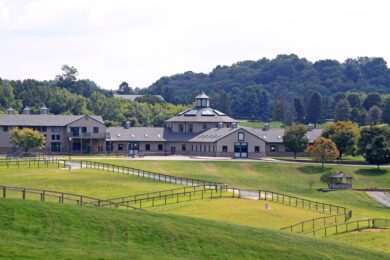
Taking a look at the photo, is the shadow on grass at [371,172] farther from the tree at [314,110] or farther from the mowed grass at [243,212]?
the tree at [314,110]

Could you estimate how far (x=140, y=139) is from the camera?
12119 centimetres

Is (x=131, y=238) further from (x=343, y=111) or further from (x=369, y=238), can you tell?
(x=343, y=111)

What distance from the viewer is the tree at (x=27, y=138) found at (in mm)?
109688

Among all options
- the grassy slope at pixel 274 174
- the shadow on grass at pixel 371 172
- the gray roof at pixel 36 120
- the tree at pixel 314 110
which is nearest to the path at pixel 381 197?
the grassy slope at pixel 274 174

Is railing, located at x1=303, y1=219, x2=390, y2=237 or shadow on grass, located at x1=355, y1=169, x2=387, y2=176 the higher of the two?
shadow on grass, located at x1=355, y1=169, x2=387, y2=176

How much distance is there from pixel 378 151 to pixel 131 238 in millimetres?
68296

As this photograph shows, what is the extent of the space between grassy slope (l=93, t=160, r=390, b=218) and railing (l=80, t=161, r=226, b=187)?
499cm

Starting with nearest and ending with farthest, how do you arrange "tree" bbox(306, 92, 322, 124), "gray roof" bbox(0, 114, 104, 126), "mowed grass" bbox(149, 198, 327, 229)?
"mowed grass" bbox(149, 198, 327, 229) < "gray roof" bbox(0, 114, 104, 126) < "tree" bbox(306, 92, 322, 124)

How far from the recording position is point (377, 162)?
323ft

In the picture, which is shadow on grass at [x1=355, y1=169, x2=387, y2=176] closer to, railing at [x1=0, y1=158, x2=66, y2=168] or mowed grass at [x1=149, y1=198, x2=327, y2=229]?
mowed grass at [x1=149, y1=198, x2=327, y2=229]

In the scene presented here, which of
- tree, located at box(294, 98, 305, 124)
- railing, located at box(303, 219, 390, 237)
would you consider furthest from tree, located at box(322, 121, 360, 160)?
tree, located at box(294, 98, 305, 124)

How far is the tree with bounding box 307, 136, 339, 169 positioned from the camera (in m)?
101

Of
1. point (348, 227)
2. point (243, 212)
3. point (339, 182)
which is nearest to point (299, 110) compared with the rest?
point (339, 182)

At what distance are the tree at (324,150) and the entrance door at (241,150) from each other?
14271 mm
